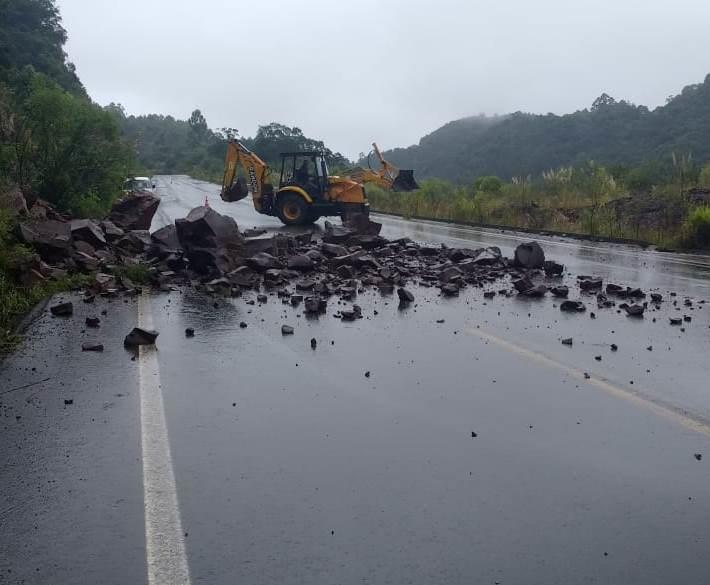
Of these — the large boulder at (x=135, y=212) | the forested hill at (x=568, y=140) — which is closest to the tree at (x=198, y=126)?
the forested hill at (x=568, y=140)

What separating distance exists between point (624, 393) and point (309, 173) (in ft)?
70.6

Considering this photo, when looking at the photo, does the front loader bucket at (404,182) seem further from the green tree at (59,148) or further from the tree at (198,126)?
the tree at (198,126)

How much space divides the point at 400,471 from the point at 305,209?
883 inches

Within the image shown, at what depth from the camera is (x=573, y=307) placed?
11172 mm

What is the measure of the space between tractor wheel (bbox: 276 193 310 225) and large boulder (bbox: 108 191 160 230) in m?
8.00

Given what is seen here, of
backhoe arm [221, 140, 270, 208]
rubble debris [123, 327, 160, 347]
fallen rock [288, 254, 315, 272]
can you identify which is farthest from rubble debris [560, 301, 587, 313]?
backhoe arm [221, 140, 270, 208]

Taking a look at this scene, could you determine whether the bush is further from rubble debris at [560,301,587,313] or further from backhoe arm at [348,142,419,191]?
rubble debris at [560,301,587,313]

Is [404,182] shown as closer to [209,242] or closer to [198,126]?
[209,242]

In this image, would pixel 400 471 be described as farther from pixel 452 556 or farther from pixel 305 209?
pixel 305 209

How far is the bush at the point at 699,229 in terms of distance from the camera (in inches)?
834

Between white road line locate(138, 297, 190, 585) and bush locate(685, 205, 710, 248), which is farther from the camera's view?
bush locate(685, 205, 710, 248)

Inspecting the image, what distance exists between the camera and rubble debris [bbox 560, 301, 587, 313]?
11.1m

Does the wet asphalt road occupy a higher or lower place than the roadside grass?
lower

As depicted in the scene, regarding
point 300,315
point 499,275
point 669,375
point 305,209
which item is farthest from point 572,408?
point 305,209
